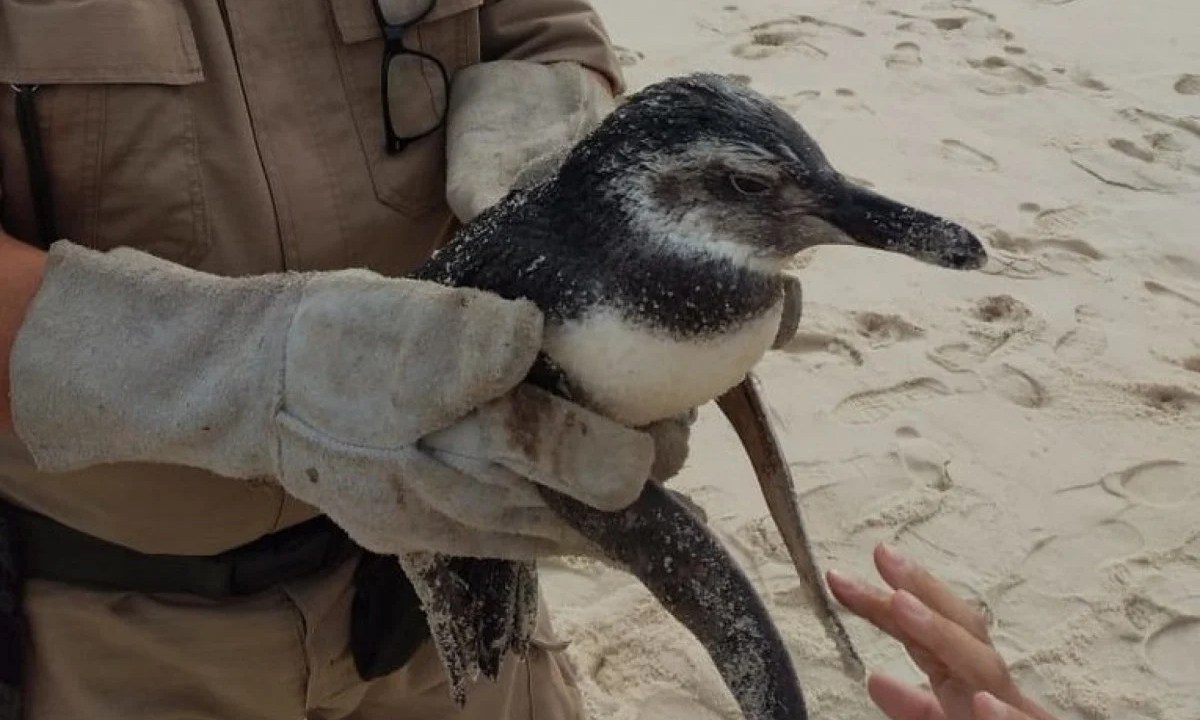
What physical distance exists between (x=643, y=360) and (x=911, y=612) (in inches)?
21.3

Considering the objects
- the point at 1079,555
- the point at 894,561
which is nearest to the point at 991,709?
the point at 894,561

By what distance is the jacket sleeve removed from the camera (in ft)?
5.26

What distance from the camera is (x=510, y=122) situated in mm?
1479

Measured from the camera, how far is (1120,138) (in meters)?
3.79

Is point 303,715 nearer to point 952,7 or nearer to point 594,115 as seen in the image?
point 594,115

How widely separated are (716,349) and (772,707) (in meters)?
0.29

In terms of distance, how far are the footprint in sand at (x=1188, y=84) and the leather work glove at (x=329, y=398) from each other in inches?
139

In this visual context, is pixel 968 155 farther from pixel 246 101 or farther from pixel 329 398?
pixel 329 398

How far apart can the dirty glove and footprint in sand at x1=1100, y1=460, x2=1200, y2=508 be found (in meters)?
1.42

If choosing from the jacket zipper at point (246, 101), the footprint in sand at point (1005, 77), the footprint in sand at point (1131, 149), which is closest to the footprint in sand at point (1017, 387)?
the footprint in sand at point (1131, 149)

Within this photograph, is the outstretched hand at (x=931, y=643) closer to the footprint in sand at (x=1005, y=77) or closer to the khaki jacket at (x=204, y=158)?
the khaki jacket at (x=204, y=158)

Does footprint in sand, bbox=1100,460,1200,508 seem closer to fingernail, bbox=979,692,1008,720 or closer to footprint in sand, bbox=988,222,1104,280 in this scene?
footprint in sand, bbox=988,222,1104,280

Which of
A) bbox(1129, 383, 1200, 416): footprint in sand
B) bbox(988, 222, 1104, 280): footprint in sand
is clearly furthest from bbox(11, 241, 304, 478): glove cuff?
bbox(988, 222, 1104, 280): footprint in sand

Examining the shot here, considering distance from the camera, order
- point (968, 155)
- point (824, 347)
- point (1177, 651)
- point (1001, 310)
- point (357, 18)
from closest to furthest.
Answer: point (357, 18) < point (1177, 651) < point (824, 347) < point (1001, 310) < point (968, 155)
